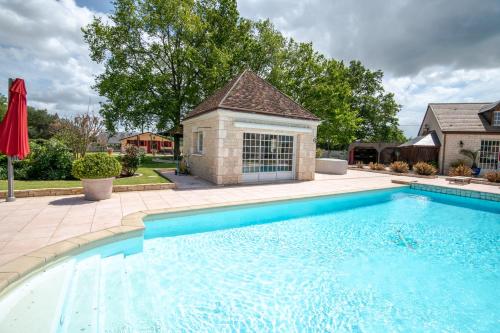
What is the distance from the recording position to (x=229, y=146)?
39.5 feet

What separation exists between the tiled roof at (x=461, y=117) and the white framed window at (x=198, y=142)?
66.5ft

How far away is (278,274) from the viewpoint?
483 centimetres

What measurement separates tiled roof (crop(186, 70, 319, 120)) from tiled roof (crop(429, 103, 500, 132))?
50.5 feet

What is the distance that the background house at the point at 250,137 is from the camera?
12016 mm

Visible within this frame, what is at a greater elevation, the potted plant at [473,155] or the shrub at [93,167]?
the potted plant at [473,155]

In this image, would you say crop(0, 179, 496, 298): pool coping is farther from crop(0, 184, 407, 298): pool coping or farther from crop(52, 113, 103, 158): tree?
crop(52, 113, 103, 158): tree

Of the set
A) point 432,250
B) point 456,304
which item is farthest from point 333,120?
point 456,304

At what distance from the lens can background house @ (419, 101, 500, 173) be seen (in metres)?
19.4

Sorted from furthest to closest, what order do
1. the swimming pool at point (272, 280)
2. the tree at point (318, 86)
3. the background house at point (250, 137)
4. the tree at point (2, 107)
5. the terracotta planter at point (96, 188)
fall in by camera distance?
the tree at point (2, 107)
the tree at point (318, 86)
the background house at point (250, 137)
the terracotta planter at point (96, 188)
the swimming pool at point (272, 280)

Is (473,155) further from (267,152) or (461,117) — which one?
(267,152)

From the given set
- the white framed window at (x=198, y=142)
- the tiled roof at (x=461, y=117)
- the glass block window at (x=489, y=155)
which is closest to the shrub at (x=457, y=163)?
the glass block window at (x=489, y=155)

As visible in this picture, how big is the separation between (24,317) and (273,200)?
744cm

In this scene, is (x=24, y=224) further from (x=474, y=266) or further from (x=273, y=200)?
(x=474, y=266)

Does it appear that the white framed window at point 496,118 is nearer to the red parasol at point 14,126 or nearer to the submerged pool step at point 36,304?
the submerged pool step at point 36,304
